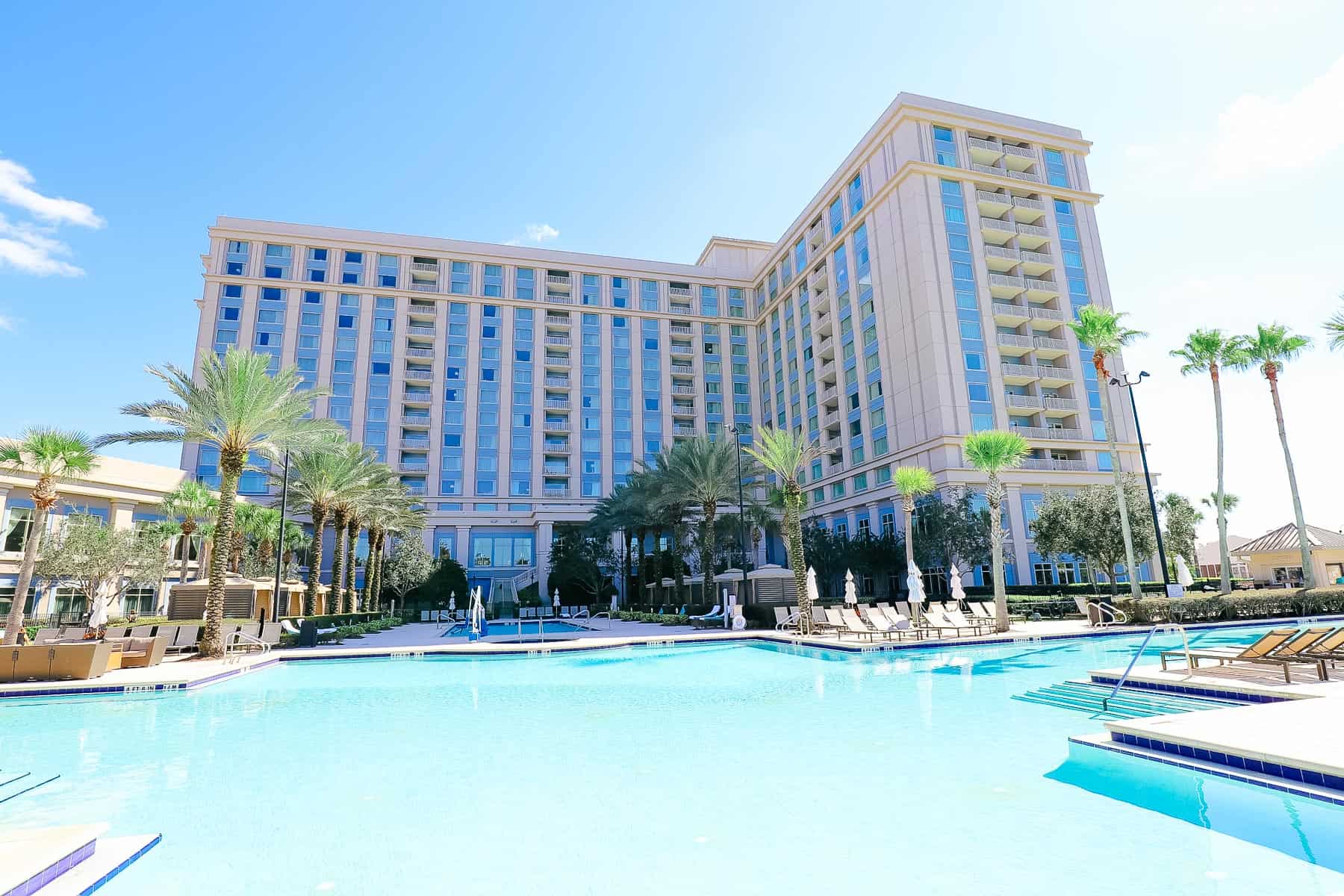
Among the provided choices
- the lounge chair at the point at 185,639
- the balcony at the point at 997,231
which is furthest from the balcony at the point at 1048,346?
the lounge chair at the point at 185,639

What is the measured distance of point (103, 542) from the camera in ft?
96.6

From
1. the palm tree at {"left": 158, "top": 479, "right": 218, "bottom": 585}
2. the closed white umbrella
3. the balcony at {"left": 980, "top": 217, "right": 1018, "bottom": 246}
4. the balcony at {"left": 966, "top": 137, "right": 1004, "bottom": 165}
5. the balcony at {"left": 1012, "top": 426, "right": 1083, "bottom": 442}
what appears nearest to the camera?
the closed white umbrella

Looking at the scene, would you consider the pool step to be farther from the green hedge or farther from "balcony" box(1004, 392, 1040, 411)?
"balcony" box(1004, 392, 1040, 411)

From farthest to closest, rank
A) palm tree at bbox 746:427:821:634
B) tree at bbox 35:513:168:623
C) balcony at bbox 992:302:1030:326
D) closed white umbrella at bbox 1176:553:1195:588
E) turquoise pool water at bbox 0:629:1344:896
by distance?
→ balcony at bbox 992:302:1030:326 < tree at bbox 35:513:168:623 < palm tree at bbox 746:427:821:634 < closed white umbrella at bbox 1176:553:1195:588 < turquoise pool water at bbox 0:629:1344:896

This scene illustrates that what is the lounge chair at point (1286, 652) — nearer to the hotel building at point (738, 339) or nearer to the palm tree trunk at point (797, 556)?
the palm tree trunk at point (797, 556)

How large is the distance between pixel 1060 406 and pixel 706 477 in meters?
24.1

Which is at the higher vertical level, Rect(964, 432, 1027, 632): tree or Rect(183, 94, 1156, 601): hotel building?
Rect(183, 94, 1156, 601): hotel building

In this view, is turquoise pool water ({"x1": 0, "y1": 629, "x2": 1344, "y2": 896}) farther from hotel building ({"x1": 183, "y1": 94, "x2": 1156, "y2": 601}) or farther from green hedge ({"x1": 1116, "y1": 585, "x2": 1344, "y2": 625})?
hotel building ({"x1": 183, "y1": 94, "x2": 1156, "y2": 601})

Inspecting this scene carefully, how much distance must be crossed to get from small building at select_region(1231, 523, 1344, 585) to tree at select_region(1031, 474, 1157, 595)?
12312 millimetres

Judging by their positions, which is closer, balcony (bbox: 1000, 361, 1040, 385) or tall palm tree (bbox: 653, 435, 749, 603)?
tall palm tree (bbox: 653, 435, 749, 603)

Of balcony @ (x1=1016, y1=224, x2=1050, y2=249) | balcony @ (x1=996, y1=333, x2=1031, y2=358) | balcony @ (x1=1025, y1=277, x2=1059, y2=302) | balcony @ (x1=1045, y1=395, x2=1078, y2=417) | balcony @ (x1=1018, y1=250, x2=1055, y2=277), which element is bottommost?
balcony @ (x1=1045, y1=395, x2=1078, y2=417)

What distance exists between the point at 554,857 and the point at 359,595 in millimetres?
50807

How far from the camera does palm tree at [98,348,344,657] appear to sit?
19.7 metres

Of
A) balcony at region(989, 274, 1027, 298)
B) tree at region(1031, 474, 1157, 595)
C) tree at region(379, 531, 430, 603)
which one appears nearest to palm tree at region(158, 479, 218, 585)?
tree at region(379, 531, 430, 603)
